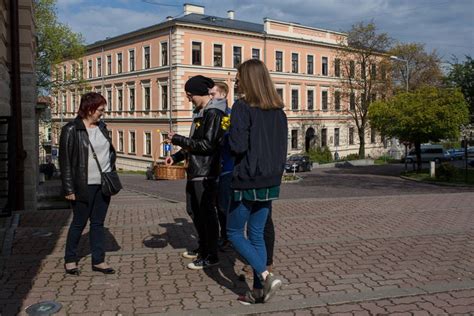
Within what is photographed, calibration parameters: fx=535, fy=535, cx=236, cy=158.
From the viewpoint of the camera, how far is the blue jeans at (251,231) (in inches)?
164

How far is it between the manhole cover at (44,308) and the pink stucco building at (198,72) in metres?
41.7

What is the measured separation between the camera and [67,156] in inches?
198

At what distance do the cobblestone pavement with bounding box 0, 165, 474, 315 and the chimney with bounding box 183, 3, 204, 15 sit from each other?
47244 mm


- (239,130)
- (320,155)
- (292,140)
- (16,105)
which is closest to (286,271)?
(239,130)

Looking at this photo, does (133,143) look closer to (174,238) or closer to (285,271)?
(174,238)

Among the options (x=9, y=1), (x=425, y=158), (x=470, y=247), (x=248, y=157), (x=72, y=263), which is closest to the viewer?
(x=248, y=157)

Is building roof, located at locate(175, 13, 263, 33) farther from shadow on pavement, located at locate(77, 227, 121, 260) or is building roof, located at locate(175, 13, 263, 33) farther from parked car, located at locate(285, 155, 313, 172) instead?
shadow on pavement, located at locate(77, 227, 121, 260)

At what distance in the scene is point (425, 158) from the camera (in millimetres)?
53000

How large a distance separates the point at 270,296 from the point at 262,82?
65.8 inches

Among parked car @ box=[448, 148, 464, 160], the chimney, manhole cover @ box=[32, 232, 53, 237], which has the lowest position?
parked car @ box=[448, 148, 464, 160]

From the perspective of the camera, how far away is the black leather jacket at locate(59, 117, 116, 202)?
502cm

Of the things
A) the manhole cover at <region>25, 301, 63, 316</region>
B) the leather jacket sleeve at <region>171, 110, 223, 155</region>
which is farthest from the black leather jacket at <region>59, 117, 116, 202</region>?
the manhole cover at <region>25, 301, 63, 316</region>

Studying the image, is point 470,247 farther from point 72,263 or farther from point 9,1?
point 9,1

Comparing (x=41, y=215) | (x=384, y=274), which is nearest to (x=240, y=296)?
(x=384, y=274)
